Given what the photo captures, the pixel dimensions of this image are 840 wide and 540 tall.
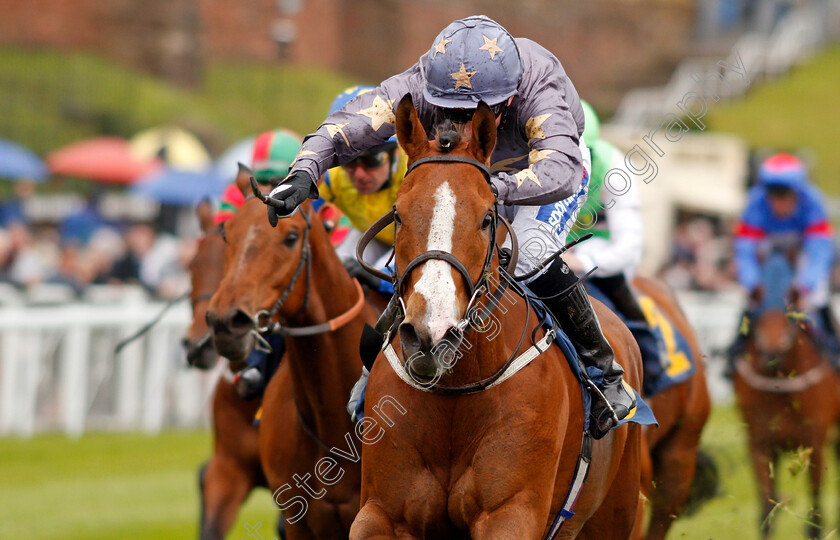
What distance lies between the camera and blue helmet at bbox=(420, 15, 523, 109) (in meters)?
3.92

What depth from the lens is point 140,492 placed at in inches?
385

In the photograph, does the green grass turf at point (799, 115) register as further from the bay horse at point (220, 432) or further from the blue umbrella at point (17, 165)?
the bay horse at point (220, 432)

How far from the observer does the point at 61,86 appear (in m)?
24.8

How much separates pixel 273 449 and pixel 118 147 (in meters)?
14.1

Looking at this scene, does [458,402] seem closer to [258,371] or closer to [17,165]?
[258,371]

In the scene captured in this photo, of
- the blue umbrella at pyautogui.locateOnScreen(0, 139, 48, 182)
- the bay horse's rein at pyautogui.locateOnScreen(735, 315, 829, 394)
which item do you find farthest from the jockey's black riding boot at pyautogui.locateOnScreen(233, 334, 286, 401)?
the blue umbrella at pyautogui.locateOnScreen(0, 139, 48, 182)

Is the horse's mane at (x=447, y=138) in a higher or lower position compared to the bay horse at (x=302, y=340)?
higher

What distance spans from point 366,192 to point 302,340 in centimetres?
92

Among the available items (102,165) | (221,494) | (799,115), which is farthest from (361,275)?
(799,115)

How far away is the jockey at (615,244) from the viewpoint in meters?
6.20

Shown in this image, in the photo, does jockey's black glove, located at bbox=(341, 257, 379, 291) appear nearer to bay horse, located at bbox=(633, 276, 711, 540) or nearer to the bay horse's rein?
bay horse, located at bbox=(633, 276, 711, 540)

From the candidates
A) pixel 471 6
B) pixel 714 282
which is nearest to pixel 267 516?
Result: pixel 714 282

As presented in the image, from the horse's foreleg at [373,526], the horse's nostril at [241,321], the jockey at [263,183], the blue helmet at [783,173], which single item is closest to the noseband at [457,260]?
the horse's foreleg at [373,526]

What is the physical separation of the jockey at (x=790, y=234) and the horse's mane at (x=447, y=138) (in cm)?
500
